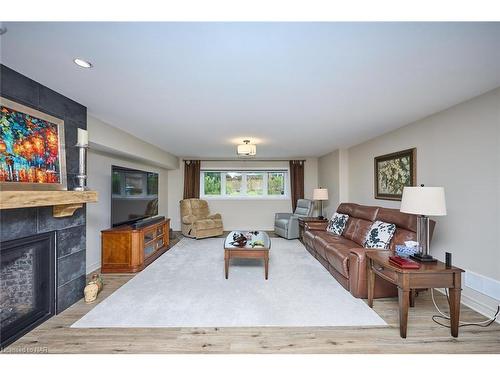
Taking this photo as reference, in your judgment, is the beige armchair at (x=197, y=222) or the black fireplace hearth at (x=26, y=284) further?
the beige armchair at (x=197, y=222)

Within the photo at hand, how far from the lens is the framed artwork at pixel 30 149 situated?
1.62 m

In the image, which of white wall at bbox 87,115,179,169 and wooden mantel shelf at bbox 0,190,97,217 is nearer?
wooden mantel shelf at bbox 0,190,97,217

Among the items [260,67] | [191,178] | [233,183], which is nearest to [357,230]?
[260,67]

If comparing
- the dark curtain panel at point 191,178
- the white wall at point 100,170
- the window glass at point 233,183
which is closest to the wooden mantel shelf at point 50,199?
the white wall at point 100,170

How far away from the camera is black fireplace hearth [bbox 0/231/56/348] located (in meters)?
1.71

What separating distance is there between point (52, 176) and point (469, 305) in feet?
14.2

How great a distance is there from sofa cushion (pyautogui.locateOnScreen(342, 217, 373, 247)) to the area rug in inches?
28.0

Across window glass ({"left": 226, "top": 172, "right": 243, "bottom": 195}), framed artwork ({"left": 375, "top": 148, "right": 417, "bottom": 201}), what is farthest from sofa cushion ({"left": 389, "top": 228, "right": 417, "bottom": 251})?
window glass ({"left": 226, "top": 172, "right": 243, "bottom": 195})

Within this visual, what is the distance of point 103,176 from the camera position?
3.46 metres

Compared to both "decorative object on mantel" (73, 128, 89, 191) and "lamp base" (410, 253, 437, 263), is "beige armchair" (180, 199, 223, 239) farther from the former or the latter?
"lamp base" (410, 253, 437, 263)

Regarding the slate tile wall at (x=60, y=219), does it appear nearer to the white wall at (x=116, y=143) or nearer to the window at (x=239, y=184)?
the white wall at (x=116, y=143)

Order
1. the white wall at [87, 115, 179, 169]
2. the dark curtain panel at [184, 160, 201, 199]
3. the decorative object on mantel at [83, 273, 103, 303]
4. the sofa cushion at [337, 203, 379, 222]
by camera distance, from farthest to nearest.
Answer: the dark curtain panel at [184, 160, 201, 199]
the sofa cushion at [337, 203, 379, 222]
the white wall at [87, 115, 179, 169]
the decorative object on mantel at [83, 273, 103, 303]

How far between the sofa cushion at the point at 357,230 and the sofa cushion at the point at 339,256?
0.24m

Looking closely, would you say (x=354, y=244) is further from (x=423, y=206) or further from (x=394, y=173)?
(x=423, y=206)
